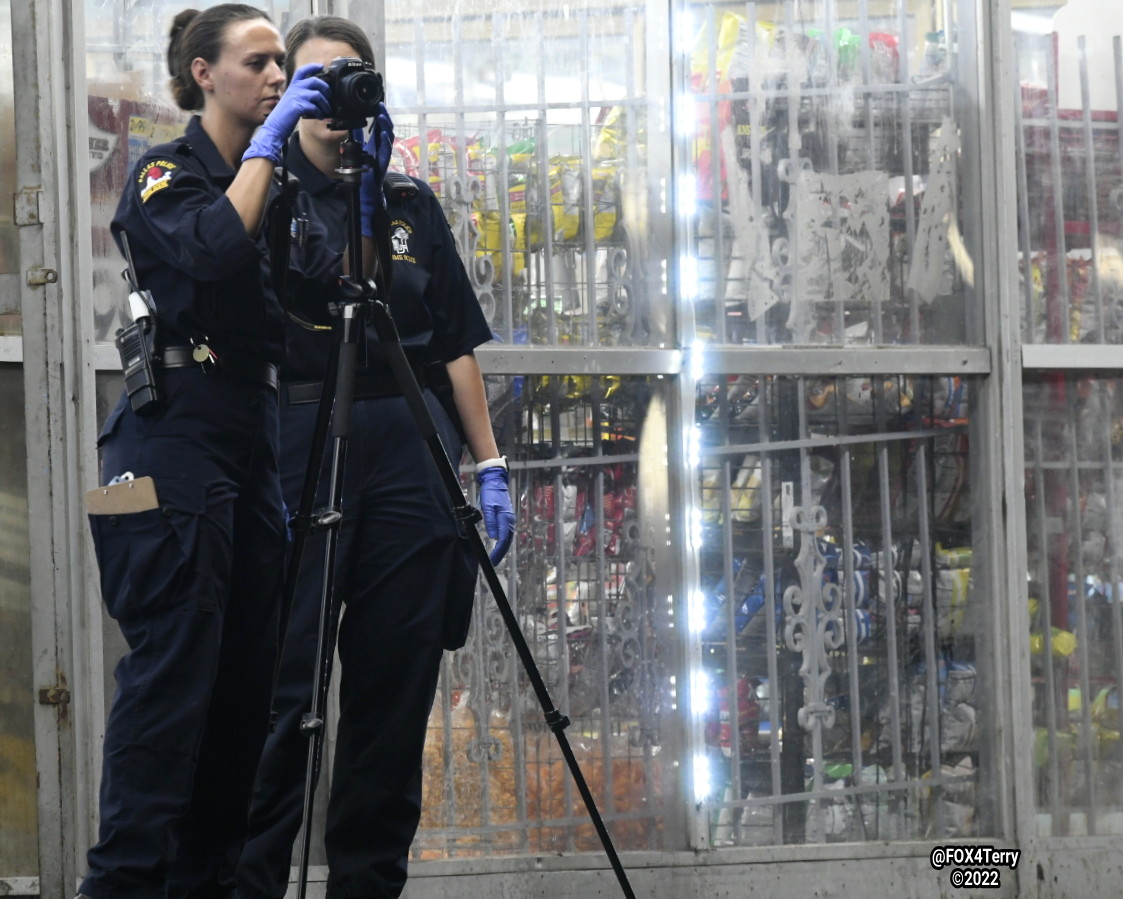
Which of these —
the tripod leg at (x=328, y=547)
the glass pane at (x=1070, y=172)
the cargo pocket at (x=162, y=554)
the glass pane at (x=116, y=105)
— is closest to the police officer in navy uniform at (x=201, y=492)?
the cargo pocket at (x=162, y=554)

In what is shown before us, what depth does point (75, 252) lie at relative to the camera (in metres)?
2.77

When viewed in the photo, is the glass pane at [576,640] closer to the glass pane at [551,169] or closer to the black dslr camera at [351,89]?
the glass pane at [551,169]

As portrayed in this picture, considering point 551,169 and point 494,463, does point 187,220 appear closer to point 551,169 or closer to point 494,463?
point 494,463

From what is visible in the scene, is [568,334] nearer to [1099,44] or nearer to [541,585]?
[541,585]

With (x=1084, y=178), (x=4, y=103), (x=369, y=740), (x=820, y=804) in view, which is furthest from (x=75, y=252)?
(x=1084, y=178)

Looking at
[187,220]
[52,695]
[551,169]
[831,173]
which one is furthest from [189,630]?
[831,173]

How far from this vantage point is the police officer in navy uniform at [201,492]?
1865 mm

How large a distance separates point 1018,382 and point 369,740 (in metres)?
1.77

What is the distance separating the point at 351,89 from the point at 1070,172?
196 cm

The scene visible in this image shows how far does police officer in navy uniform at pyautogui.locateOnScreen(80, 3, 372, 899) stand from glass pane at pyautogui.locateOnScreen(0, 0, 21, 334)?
901 millimetres

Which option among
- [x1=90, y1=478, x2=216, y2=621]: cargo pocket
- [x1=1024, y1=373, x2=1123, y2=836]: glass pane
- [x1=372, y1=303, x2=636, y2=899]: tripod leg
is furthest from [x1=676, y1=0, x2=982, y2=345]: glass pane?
[x1=90, y1=478, x2=216, y2=621]: cargo pocket

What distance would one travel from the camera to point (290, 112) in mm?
1952

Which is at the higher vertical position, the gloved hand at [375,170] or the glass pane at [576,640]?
the gloved hand at [375,170]

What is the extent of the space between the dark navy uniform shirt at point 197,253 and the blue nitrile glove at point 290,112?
0.10m
